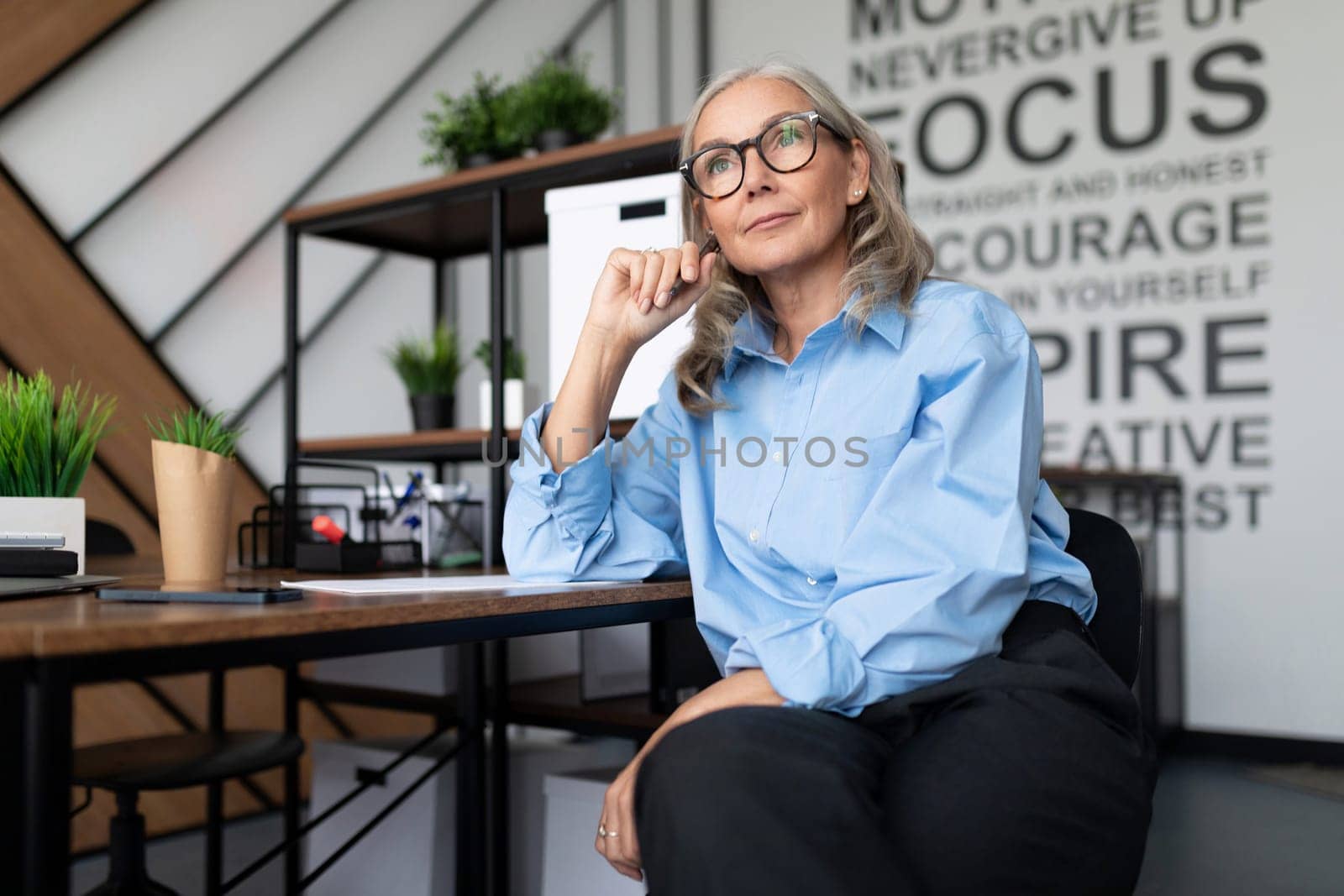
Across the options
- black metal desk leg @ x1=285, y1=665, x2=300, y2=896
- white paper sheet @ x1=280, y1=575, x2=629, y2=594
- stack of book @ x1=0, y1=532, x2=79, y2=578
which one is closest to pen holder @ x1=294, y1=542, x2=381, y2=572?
white paper sheet @ x1=280, y1=575, x2=629, y2=594

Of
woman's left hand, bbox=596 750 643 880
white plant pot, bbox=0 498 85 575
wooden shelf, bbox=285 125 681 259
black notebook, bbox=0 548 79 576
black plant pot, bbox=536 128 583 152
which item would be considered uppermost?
black plant pot, bbox=536 128 583 152

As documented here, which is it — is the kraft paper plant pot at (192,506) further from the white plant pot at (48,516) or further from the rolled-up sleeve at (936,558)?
the rolled-up sleeve at (936,558)

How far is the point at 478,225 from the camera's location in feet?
7.88

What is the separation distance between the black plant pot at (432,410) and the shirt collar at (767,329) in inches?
41.2

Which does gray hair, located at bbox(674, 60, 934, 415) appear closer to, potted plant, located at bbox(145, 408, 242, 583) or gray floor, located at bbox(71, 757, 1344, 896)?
potted plant, located at bbox(145, 408, 242, 583)

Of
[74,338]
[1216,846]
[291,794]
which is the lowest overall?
[1216,846]

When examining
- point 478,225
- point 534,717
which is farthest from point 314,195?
point 534,717

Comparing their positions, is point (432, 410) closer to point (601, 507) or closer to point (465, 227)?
point (465, 227)

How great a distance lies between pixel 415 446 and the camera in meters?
2.17

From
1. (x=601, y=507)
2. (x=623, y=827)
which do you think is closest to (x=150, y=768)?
(x=601, y=507)

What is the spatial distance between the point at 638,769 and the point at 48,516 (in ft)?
2.46

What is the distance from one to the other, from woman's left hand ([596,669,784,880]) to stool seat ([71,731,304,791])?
79 cm

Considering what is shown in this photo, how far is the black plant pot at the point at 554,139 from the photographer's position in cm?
226

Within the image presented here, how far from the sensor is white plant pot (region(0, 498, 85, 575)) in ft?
4.21
